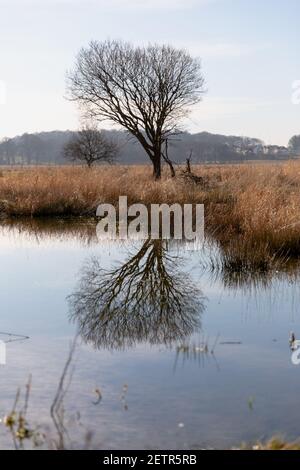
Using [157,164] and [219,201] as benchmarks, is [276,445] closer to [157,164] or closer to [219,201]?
[219,201]

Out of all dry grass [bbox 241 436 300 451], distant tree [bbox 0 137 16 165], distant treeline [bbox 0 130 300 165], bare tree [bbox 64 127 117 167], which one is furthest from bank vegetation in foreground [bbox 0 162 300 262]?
distant tree [bbox 0 137 16 165]

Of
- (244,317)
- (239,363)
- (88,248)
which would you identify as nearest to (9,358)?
(239,363)

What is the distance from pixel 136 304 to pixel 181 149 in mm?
65848

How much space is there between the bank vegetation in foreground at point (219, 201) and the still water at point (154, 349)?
97 cm

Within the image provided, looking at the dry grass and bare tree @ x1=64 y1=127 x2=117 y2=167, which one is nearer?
the dry grass

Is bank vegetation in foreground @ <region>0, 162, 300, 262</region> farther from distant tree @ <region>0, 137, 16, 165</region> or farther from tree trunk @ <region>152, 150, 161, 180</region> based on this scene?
distant tree @ <region>0, 137, 16, 165</region>

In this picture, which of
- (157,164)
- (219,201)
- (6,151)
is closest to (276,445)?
(219,201)

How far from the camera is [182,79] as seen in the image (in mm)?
21344

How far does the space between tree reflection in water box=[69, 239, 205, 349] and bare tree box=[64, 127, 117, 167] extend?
955 inches

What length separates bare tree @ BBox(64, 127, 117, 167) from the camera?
3203 centimetres

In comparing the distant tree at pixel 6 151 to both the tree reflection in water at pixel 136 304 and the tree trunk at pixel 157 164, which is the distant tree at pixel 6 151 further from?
the tree reflection in water at pixel 136 304

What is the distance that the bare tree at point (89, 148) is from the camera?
105 ft

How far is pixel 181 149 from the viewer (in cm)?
7100

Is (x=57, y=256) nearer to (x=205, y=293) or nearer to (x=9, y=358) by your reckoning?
(x=205, y=293)
